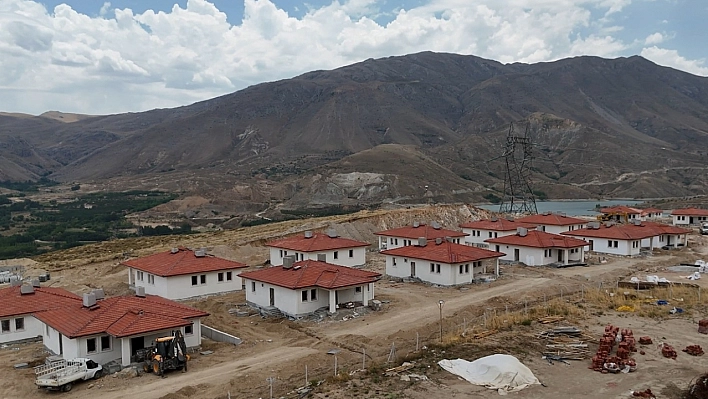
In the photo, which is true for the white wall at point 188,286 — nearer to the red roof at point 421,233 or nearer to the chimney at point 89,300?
the chimney at point 89,300

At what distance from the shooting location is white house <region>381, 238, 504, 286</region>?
40000 millimetres

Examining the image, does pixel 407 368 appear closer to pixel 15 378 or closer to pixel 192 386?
pixel 192 386

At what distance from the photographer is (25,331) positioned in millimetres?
29453

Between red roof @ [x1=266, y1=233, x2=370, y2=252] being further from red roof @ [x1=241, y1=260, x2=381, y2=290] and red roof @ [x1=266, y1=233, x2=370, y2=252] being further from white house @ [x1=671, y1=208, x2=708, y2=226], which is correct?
white house @ [x1=671, y1=208, x2=708, y2=226]

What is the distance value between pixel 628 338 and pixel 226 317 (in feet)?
63.4

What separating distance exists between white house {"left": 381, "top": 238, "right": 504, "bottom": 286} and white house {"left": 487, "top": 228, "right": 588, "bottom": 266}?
16.9 ft

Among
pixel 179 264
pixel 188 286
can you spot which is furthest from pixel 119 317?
pixel 179 264

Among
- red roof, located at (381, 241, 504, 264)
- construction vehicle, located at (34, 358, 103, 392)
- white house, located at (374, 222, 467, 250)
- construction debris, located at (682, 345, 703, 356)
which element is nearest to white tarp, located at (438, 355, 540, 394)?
construction debris, located at (682, 345, 703, 356)

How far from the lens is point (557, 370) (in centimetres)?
2252

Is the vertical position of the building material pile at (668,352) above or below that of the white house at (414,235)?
below

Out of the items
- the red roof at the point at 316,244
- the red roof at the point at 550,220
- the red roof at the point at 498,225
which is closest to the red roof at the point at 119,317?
the red roof at the point at 316,244

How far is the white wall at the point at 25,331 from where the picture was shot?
28969mm

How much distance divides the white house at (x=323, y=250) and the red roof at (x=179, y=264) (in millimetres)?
7693

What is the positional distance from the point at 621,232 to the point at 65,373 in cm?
4842
